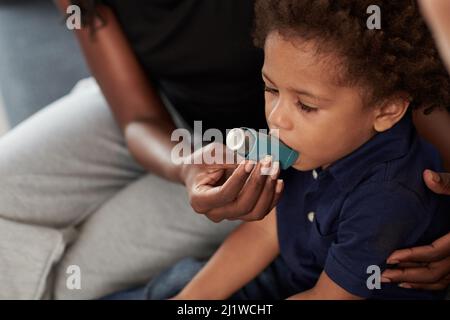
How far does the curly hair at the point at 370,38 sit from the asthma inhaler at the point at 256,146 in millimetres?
109

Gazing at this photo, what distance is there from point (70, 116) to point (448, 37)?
77 centimetres

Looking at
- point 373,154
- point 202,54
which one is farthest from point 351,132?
point 202,54

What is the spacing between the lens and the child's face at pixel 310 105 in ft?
2.39

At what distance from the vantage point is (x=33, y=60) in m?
1.52

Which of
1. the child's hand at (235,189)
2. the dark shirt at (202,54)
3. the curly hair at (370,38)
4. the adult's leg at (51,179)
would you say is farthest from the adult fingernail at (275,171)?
the adult's leg at (51,179)

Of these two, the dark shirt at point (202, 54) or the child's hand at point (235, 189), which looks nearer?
the child's hand at point (235, 189)

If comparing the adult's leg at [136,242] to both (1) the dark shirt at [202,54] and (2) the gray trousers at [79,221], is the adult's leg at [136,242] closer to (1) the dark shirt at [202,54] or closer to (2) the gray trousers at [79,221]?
(2) the gray trousers at [79,221]

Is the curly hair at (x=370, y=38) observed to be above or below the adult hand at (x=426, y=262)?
above

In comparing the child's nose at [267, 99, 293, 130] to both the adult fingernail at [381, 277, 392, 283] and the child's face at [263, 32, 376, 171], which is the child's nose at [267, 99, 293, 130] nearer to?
the child's face at [263, 32, 376, 171]

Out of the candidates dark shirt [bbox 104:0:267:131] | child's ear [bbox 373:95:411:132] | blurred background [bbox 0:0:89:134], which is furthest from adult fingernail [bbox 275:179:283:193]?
blurred background [bbox 0:0:89:134]

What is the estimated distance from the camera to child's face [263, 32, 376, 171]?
729mm

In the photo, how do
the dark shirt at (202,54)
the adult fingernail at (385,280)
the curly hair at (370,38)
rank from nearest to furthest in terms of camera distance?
1. the curly hair at (370,38)
2. the adult fingernail at (385,280)
3. the dark shirt at (202,54)

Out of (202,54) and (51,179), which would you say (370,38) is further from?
(51,179)

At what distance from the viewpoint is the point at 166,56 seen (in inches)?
42.5
